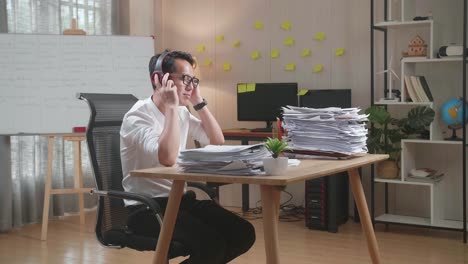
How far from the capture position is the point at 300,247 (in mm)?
4234

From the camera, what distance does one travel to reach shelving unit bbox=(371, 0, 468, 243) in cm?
447

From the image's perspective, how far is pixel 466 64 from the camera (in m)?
4.49

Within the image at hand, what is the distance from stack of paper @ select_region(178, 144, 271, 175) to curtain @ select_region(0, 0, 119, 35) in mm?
3274

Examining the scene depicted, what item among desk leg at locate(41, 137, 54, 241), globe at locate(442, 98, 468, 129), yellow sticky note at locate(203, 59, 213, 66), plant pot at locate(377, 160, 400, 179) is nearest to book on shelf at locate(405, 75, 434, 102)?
globe at locate(442, 98, 468, 129)

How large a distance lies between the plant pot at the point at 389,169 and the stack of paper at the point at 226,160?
2711mm

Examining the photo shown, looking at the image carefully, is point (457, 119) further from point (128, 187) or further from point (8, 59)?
point (8, 59)

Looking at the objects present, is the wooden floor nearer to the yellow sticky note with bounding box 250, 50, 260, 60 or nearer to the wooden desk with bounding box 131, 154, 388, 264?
the yellow sticky note with bounding box 250, 50, 260, 60

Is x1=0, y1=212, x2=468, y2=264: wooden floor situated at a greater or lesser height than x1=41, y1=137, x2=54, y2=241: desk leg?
lesser

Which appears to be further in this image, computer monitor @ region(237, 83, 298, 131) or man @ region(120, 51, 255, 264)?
computer monitor @ region(237, 83, 298, 131)

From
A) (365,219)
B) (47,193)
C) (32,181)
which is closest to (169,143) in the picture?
(365,219)

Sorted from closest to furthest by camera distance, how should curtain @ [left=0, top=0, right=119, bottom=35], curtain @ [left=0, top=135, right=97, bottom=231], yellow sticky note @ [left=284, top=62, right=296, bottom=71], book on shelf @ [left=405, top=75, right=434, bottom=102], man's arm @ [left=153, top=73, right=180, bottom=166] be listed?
man's arm @ [left=153, top=73, right=180, bottom=166], book on shelf @ [left=405, top=75, right=434, bottom=102], curtain @ [left=0, top=135, right=97, bottom=231], curtain @ [left=0, top=0, right=119, bottom=35], yellow sticky note @ [left=284, top=62, right=296, bottom=71]

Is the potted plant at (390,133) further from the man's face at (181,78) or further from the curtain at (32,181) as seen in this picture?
the curtain at (32,181)

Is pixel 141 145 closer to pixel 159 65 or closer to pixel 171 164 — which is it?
pixel 171 164

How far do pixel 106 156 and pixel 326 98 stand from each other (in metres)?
2.70
